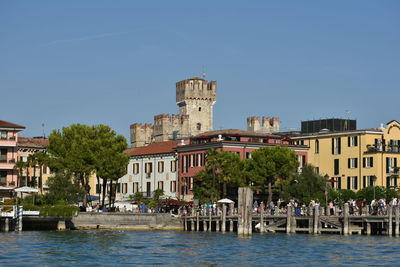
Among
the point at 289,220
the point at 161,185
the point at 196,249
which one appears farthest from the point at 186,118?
the point at 196,249

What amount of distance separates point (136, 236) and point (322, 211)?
1530 centimetres

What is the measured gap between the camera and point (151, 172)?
129000 millimetres

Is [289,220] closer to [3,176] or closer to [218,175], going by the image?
[218,175]

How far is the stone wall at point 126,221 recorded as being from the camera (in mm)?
95000

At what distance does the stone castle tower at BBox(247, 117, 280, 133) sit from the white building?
31043mm

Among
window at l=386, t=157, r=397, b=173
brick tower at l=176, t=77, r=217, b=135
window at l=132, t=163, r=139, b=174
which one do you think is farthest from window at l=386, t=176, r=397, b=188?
brick tower at l=176, t=77, r=217, b=135

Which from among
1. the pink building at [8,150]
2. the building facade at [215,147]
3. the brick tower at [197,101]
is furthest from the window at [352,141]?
the brick tower at [197,101]

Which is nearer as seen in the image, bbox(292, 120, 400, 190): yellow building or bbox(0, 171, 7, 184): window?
bbox(0, 171, 7, 184): window

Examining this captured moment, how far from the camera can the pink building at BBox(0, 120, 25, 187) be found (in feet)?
364

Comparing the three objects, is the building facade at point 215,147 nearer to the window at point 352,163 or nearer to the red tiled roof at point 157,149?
the red tiled roof at point 157,149

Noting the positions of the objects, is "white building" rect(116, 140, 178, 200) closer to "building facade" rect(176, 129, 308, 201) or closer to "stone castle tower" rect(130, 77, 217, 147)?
"building facade" rect(176, 129, 308, 201)

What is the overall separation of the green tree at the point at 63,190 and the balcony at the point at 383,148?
32250mm

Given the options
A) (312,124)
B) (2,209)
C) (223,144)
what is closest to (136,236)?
(2,209)

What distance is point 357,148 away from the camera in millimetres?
115438
